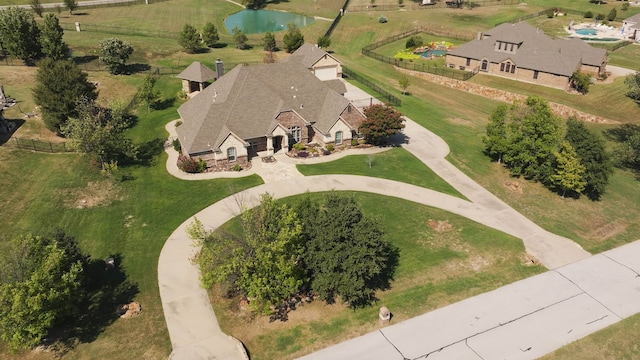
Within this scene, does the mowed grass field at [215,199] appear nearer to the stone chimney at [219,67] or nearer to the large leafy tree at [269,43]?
the stone chimney at [219,67]

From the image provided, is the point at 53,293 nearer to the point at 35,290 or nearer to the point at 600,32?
the point at 35,290

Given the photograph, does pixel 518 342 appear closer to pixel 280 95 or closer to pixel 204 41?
pixel 280 95

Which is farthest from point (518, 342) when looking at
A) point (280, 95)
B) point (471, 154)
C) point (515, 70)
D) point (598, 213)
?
point (515, 70)

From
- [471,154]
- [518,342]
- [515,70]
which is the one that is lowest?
[518,342]

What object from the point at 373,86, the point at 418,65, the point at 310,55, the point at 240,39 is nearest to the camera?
the point at 310,55

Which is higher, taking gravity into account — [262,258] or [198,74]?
Answer: [198,74]

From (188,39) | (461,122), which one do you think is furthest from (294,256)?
(188,39)
